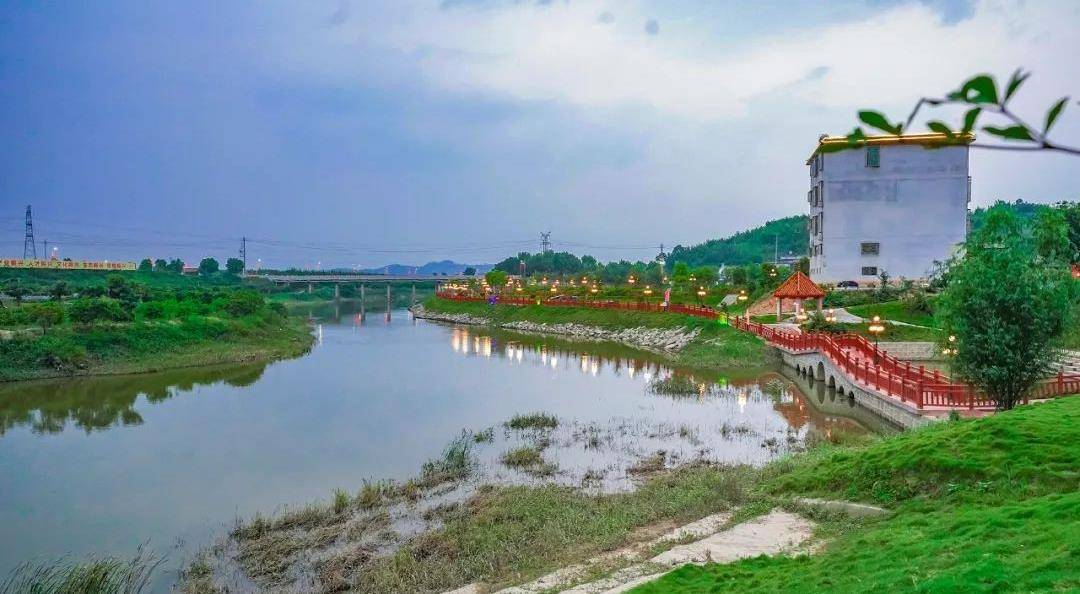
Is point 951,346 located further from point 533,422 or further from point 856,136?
point 856,136

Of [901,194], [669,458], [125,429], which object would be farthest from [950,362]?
[901,194]

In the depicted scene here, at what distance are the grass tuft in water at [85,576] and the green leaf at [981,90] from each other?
12.6 meters

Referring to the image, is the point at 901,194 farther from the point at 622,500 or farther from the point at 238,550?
the point at 238,550

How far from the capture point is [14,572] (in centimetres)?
1204

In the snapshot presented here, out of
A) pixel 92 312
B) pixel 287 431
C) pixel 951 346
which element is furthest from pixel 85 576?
pixel 92 312

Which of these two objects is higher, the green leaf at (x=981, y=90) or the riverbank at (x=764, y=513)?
the green leaf at (x=981, y=90)

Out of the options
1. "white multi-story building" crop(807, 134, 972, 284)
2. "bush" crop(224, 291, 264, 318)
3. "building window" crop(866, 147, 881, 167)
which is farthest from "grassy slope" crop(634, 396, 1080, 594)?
"bush" crop(224, 291, 264, 318)

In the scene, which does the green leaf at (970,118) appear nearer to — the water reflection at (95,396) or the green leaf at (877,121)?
the green leaf at (877,121)

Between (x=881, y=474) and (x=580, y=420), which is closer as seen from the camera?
(x=881, y=474)

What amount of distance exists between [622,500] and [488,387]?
58.2 ft

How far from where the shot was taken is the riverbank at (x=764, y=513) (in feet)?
24.9

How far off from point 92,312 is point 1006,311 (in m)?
39.7

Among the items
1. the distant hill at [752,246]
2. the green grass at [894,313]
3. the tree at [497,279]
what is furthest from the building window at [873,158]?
the distant hill at [752,246]

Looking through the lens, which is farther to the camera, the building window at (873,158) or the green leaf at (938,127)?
the building window at (873,158)
